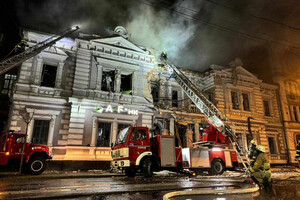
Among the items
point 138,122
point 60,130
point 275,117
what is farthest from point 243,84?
point 60,130

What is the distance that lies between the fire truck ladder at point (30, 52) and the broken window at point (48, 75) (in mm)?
1833

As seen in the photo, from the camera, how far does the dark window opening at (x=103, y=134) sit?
15828 mm

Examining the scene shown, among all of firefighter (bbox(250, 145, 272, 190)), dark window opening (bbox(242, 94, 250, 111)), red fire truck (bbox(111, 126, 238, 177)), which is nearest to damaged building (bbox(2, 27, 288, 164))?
dark window opening (bbox(242, 94, 250, 111))

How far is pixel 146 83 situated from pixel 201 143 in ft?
25.6

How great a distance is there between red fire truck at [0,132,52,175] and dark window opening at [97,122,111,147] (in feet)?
14.9

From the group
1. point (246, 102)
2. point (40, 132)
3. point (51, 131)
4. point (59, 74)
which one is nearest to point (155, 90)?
point (59, 74)

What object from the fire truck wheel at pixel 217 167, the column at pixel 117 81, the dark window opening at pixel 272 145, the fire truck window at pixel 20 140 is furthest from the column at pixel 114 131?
the dark window opening at pixel 272 145

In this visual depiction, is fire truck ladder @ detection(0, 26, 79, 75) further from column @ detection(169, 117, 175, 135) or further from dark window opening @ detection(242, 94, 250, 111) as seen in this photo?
dark window opening @ detection(242, 94, 250, 111)

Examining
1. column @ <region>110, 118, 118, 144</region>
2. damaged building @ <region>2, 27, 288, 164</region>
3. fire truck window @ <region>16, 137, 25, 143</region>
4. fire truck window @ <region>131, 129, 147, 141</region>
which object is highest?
damaged building @ <region>2, 27, 288, 164</region>

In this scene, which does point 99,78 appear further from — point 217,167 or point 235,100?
point 235,100

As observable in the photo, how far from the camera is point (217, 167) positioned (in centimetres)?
1285

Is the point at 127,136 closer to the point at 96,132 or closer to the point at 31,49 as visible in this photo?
the point at 96,132

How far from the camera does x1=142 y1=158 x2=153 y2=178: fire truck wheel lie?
10.1 m

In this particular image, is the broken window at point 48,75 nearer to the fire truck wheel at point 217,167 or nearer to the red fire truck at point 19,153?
the red fire truck at point 19,153
